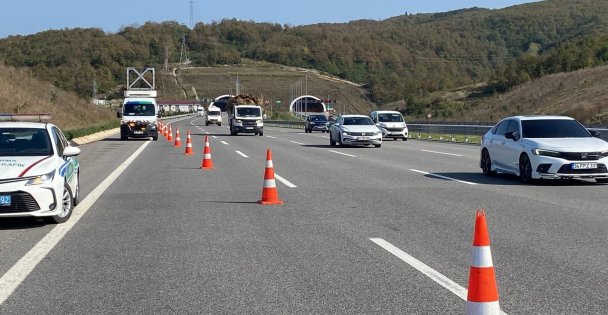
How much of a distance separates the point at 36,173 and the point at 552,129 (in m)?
11.3

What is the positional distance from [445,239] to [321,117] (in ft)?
171

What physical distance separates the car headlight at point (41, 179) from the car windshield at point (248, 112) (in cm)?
3930

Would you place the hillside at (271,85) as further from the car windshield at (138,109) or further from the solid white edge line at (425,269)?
the solid white edge line at (425,269)

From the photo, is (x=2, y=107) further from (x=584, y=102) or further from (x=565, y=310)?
(x=565, y=310)

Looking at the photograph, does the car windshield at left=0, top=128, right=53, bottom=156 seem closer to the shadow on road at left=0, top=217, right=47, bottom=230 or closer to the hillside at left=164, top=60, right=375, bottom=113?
the shadow on road at left=0, top=217, right=47, bottom=230

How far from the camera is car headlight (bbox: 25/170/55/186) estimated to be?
1062 cm

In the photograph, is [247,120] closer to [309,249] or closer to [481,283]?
[309,249]

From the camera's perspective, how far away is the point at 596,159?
16.2 metres

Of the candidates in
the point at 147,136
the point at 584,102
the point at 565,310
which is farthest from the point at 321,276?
the point at 584,102

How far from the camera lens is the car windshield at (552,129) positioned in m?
17.6

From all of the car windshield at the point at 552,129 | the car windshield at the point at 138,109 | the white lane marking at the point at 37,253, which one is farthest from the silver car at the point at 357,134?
the white lane marking at the point at 37,253

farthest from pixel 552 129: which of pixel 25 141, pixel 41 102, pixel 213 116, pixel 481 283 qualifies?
pixel 213 116

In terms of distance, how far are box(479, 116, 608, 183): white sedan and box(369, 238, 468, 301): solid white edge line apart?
768cm

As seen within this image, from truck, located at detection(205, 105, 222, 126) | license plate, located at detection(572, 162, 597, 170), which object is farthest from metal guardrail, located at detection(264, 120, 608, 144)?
truck, located at detection(205, 105, 222, 126)
